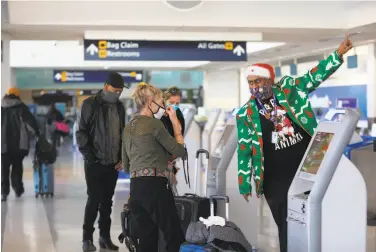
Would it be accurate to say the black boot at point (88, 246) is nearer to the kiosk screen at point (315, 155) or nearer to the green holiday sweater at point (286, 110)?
the green holiday sweater at point (286, 110)

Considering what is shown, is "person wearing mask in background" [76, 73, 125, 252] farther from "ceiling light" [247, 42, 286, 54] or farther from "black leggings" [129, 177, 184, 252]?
"ceiling light" [247, 42, 286, 54]

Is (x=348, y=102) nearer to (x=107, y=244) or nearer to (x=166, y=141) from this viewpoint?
(x=107, y=244)

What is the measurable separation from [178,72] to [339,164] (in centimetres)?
2613

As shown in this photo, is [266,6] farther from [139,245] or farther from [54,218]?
[139,245]

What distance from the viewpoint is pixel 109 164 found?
6801mm

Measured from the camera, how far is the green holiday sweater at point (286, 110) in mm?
4969

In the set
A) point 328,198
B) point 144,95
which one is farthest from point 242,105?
point 328,198

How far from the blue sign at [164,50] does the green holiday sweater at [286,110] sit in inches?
302

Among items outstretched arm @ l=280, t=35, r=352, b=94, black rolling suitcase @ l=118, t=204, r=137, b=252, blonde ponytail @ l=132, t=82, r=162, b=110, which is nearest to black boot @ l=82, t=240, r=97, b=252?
black rolling suitcase @ l=118, t=204, r=137, b=252

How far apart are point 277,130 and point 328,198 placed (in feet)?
1.99

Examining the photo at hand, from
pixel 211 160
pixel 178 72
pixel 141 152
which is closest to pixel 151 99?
pixel 141 152

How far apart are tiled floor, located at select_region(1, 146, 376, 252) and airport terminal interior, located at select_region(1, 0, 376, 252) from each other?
2cm

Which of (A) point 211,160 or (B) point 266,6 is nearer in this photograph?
(A) point 211,160

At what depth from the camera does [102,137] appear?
6832 mm
